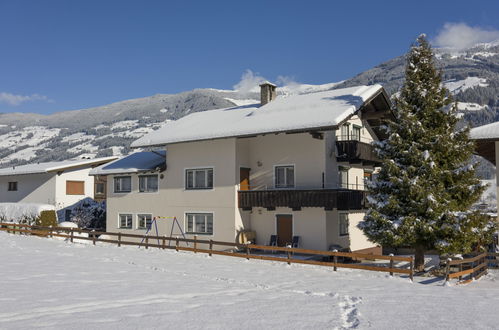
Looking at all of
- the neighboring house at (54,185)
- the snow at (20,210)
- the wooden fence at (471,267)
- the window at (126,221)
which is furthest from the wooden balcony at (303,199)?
the neighboring house at (54,185)

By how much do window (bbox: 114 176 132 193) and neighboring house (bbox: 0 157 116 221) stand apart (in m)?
10.5

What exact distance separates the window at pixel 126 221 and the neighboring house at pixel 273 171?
55cm

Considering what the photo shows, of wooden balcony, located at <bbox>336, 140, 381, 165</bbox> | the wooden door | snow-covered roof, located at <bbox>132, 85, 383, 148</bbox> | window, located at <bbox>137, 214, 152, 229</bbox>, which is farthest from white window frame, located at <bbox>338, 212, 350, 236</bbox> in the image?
window, located at <bbox>137, 214, 152, 229</bbox>

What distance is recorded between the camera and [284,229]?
29.5m

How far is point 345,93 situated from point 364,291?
1695 cm

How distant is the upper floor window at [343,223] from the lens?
97.9ft

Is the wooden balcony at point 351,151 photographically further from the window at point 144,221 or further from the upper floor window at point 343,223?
the window at point 144,221

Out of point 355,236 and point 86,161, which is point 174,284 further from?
point 86,161

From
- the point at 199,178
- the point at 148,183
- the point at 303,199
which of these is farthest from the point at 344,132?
the point at 148,183

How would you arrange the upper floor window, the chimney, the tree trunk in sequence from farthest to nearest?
the chimney, the upper floor window, the tree trunk

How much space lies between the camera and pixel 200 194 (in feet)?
105

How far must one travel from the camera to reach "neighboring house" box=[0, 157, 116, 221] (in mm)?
45469

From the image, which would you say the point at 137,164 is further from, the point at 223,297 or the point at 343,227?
the point at 223,297

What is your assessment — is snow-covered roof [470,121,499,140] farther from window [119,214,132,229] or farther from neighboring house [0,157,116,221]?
neighboring house [0,157,116,221]
